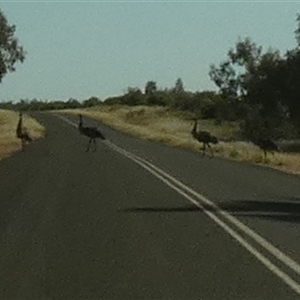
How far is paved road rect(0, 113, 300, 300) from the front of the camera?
37.7 feet

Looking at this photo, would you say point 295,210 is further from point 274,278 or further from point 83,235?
point 274,278

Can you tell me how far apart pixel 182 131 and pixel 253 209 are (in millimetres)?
74953

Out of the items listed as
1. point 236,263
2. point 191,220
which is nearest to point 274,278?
A: point 236,263

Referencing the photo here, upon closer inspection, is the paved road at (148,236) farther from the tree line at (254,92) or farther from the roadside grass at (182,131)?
the tree line at (254,92)

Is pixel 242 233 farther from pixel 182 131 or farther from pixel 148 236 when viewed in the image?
pixel 182 131

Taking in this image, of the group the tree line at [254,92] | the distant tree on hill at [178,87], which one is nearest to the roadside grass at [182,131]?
the tree line at [254,92]

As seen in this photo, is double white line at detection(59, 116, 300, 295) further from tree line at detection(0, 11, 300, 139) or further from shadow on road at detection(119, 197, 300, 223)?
tree line at detection(0, 11, 300, 139)

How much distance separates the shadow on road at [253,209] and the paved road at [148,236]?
2cm

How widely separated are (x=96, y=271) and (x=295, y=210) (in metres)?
8.37

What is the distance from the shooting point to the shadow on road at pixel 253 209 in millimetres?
18906

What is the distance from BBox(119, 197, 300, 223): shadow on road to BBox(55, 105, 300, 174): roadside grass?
15113mm

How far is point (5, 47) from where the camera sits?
71.7 m

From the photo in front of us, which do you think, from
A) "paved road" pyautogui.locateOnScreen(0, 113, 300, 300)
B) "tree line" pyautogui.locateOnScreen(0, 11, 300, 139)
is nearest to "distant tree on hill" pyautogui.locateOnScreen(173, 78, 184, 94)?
"tree line" pyautogui.locateOnScreen(0, 11, 300, 139)

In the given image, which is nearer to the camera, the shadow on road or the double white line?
the double white line
